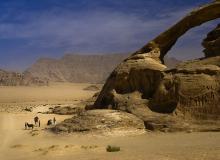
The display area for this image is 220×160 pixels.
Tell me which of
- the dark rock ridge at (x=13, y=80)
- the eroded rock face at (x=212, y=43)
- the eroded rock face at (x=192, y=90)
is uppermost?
the eroded rock face at (x=212, y=43)

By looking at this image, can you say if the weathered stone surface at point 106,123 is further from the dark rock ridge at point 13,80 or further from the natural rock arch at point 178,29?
the dark rock ridge at point 13,80

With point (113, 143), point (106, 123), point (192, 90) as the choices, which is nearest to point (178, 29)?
point (192, 90)

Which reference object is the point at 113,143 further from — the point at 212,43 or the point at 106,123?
the point at 212,43

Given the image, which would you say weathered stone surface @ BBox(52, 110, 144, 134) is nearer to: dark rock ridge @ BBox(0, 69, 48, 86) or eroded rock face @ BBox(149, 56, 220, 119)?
eroded rock face @ BBox(149, 56, 220, 119)

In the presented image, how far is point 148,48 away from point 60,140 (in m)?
7.93

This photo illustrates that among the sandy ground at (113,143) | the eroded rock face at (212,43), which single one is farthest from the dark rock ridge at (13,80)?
the eroded rock face at (212,43)

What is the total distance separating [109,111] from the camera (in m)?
21.3

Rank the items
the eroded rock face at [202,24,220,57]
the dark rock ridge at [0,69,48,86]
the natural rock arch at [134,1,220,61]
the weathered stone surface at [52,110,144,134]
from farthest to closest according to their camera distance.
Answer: the dark rock ridge at [0,69,48,86] → the natural rock arch at [134,1,220,61] → the eroded rock face at [202,24,220,57] → the weathered stone surface at [52,110,144,134]

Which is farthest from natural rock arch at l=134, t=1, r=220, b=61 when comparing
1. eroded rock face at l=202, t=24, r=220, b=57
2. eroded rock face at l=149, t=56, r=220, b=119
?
eroded rock face at l=149, t=56, r=220, b=119

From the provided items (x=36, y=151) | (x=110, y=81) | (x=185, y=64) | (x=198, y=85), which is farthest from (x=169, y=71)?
(x=36, y=151)

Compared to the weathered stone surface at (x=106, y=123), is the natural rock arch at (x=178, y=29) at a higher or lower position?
higher

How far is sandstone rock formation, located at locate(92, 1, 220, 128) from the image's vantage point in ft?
65.4

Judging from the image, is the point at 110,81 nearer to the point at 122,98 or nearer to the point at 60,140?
the point at 122,98

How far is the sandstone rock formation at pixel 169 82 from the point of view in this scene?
19922 mm
